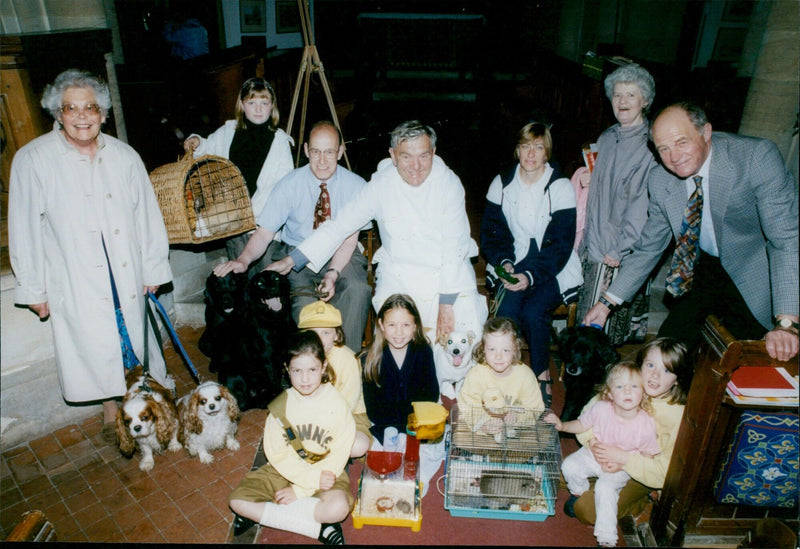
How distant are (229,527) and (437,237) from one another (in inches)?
91.2

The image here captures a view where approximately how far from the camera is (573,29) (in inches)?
411

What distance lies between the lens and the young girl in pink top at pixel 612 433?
9.62 ft

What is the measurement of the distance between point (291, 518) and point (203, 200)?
254 cm

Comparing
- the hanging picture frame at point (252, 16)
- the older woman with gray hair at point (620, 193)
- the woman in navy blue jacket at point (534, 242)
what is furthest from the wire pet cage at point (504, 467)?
the hanging picture frame at point (252, 16)

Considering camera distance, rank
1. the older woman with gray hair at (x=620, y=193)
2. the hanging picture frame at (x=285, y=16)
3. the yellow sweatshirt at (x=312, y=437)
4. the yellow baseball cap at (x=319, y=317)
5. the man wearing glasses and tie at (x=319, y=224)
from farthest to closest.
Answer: the hanging picture frame at (x=285, y=16) < the man wearing glasses and tie at (x=319, y=224) < the older woman with gray hair at (x=620, y=193) < the yellow baseball cap at (x=319, y=317) < the yellow sweatshirt at (x=312, y=437)

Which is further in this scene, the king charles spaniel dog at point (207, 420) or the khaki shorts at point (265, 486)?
the king charles spaniel dog at point (207, 420)

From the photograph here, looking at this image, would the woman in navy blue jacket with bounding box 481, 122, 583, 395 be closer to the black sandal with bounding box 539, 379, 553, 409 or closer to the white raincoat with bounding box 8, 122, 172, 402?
the black sandal with bounding box 539, 379, 553, 409

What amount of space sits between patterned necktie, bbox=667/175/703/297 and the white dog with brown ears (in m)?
1.36

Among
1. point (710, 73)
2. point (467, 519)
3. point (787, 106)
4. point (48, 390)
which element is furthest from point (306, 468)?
point (710, 73)

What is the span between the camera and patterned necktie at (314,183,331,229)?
4234 millimetres

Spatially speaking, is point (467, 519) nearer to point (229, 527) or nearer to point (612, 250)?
point (229, 527)

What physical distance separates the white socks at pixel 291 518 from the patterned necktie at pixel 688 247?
259 cm

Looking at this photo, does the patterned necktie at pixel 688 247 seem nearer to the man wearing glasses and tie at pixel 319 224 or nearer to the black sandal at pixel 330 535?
the man wearing glasses and tie at pixel 319 224

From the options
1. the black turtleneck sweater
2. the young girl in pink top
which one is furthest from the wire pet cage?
the black turtleneck sweater
